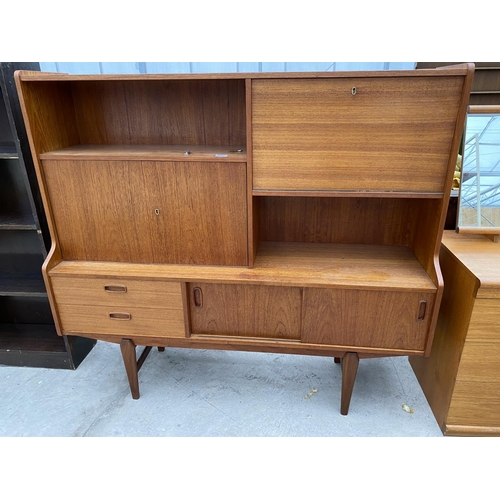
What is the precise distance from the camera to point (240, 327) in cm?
162

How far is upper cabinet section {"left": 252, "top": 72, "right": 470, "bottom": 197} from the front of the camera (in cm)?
125

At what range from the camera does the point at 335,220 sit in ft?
5.82

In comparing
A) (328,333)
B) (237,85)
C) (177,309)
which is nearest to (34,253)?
(177,309)

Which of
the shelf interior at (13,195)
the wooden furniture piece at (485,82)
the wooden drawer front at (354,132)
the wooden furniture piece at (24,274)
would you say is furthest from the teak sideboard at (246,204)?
the wooden furniture piece at (485,82)

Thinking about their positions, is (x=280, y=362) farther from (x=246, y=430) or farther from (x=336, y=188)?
(x=336, y=188)

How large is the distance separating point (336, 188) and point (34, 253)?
172 centimetres

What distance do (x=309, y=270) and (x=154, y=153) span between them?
2.62ft

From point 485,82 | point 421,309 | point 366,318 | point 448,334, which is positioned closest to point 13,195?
point 366,318

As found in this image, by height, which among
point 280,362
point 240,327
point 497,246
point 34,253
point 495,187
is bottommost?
point 280,362

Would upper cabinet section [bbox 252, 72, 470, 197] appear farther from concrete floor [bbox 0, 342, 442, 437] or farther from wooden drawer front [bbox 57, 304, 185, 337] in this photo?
concrete floor [bbox 0, 342, 442, 437]

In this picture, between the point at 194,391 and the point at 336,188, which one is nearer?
the point at 336,188

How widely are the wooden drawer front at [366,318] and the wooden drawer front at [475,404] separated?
0.89ft

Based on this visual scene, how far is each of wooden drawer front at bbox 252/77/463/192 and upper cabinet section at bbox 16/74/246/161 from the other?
0.26 metres

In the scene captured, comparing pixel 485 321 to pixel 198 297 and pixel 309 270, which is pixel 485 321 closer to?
pixel 309 270
